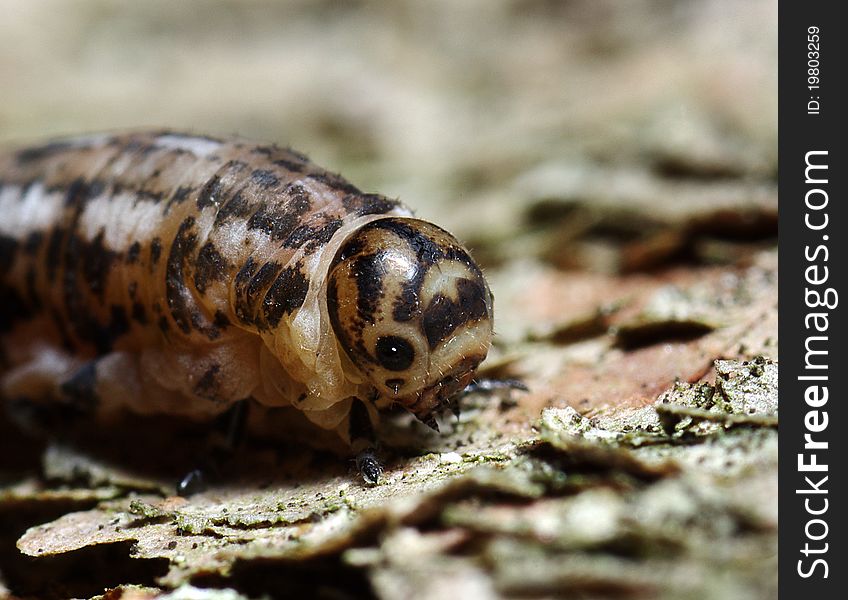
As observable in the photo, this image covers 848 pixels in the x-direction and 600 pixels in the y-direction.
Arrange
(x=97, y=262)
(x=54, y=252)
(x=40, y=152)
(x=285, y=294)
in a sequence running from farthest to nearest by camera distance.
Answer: (x=40, y=152), (x=54, y=252), (x=97, y=262), (x=285, y=294)

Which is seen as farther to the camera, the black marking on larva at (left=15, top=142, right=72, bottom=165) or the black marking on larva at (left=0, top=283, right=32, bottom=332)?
the black marking on larva at (left=15, top=142, right=72, bottom=165)

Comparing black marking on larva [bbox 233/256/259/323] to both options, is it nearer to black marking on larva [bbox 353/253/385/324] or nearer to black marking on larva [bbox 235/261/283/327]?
black marking on larva [bbox 235/261/283/327]

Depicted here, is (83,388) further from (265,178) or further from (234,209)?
(265,178)

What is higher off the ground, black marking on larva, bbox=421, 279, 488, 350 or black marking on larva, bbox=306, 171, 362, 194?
black marking on larva, bbox=306, 171, 362, 194

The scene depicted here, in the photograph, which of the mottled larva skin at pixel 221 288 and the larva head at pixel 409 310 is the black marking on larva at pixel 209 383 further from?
the larva head at pixel 409 310
